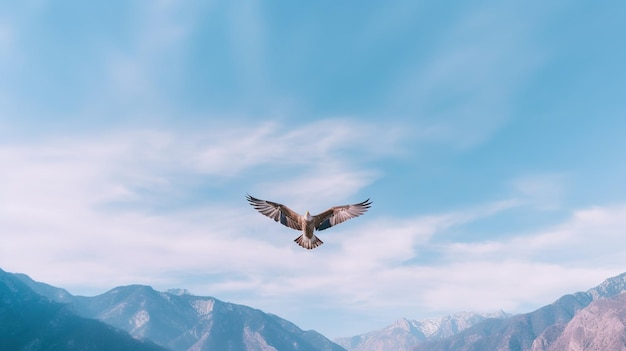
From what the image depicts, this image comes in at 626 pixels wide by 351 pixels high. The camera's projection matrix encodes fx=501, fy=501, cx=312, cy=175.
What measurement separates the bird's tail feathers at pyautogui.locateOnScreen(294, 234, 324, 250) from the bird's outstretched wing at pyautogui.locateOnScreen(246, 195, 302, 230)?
3.40 feet

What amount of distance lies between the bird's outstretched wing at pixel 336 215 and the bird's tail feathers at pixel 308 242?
1.22m

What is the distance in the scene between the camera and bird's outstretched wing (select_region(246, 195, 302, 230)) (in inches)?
928

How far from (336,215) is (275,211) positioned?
297cm

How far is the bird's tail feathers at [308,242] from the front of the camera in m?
22.7

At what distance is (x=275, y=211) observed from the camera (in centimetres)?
2383

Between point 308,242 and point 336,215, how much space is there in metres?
2.25

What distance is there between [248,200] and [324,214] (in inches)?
147

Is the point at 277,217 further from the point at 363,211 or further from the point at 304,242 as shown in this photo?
the point at 363,211

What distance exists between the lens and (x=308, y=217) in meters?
23.3

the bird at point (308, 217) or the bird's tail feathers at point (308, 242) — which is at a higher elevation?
the bird at point (308, 217)

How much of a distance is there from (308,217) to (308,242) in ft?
3.89

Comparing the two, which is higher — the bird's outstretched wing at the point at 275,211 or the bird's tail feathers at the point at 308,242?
the bird's outstretched wing at the point at 275,211

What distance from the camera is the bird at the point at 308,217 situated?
23.1 meters

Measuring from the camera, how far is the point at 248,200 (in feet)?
76.1
